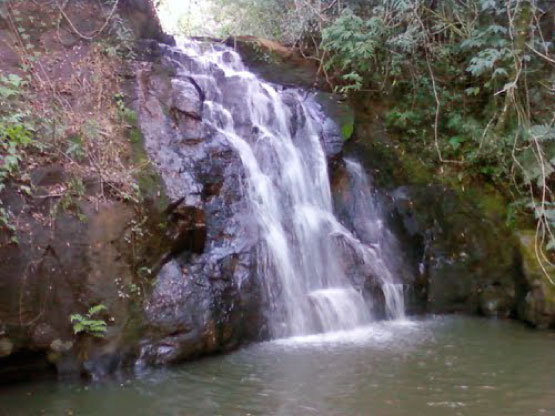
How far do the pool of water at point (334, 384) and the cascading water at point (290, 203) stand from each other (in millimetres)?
699

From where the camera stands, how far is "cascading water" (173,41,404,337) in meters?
7.55

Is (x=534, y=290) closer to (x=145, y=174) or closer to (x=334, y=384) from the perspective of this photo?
(x=334, y=384)

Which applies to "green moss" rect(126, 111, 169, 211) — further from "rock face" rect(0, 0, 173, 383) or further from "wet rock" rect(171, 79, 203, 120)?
"wet rock" rect(171, 79, 203, 120)

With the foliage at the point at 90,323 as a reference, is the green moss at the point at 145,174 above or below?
above

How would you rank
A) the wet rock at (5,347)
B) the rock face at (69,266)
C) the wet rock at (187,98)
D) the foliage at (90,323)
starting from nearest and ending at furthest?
1. the wet rock at (5,347)
2. the rock face at (69,266)
3. the foliage at (90,323)
4. the wet rock at (187,98)

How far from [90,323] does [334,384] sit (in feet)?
8.64

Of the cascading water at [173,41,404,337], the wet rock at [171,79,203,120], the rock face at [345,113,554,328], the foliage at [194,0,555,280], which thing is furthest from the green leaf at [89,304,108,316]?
the foliage at [194,0,555,280]

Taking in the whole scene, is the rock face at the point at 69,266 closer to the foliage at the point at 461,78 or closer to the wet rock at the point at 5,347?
the wet rock at the point at 5,347

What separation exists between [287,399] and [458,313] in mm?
4838

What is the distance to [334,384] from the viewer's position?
5.44 meters

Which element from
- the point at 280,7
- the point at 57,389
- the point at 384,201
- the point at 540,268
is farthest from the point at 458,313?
the point at 280,7

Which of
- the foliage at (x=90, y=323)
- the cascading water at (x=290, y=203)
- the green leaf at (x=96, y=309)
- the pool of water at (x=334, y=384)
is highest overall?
the cascading water at (x=290, y=203)

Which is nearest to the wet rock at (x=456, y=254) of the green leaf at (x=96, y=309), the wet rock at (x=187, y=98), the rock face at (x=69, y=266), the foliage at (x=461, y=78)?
the foliage at (x=461, y=78)

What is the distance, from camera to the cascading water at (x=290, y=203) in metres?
7.55
